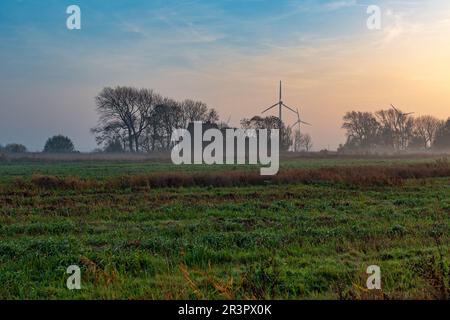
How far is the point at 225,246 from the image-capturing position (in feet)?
30.8

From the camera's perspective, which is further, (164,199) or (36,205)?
(164,199)

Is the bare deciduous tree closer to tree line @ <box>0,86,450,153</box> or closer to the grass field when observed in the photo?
tree line @ <box>0,86,450,153</box>

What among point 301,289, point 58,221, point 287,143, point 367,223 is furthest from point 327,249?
point 287,143

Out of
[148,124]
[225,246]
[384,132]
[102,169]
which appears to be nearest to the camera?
[225,246]

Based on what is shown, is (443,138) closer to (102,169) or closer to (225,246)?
(102,169)

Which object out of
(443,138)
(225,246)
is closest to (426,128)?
(443,138)

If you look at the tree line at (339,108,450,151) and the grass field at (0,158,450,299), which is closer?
the grass field at (0,158,450,299)

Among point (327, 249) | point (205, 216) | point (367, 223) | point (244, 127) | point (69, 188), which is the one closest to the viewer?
point (327, 249)

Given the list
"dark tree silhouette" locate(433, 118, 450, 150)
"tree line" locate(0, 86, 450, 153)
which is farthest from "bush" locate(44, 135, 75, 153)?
"dark tree silhouette" locate(433, 118, 450, 150)

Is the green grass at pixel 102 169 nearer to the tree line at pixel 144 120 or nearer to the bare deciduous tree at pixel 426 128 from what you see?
the tree line at pixel 144 120

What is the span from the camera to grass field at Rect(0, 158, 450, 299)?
6422 millimetres

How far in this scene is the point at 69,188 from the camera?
21.5 metres

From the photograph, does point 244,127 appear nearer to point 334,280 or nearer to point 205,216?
point 205,216

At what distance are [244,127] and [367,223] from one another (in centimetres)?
9026
